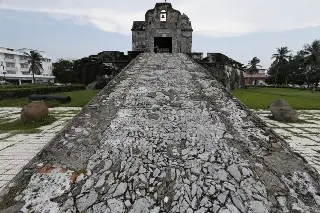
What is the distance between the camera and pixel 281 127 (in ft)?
27.3

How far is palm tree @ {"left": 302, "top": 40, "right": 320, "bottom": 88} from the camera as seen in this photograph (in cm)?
3666

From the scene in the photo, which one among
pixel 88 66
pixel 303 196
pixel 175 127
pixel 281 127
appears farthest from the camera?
pixel 88 66

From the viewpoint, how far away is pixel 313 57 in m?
36.8

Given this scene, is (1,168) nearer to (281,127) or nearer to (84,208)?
(84,208)

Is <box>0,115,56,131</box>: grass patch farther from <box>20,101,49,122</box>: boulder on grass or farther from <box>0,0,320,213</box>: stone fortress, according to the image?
<box>0,0,320,213</box>: stone fortress

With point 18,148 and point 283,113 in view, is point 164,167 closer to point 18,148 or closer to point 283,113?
point 18,148

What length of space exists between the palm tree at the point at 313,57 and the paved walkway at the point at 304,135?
30.9m

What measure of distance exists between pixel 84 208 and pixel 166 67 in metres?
4.63

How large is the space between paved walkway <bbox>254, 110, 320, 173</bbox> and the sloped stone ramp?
6.76 feet

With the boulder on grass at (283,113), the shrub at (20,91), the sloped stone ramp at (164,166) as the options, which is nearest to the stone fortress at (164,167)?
the sloped stone ramp at (164,166)

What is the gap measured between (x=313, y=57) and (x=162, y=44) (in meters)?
28.1

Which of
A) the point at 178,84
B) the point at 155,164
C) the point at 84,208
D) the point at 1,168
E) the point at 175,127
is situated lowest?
the point at 1,168

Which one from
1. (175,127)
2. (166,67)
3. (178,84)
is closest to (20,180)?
(175,127)

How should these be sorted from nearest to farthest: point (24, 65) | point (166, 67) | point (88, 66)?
1. point (166, 67)
2. point (88, 66)
3. point (24, 65)
